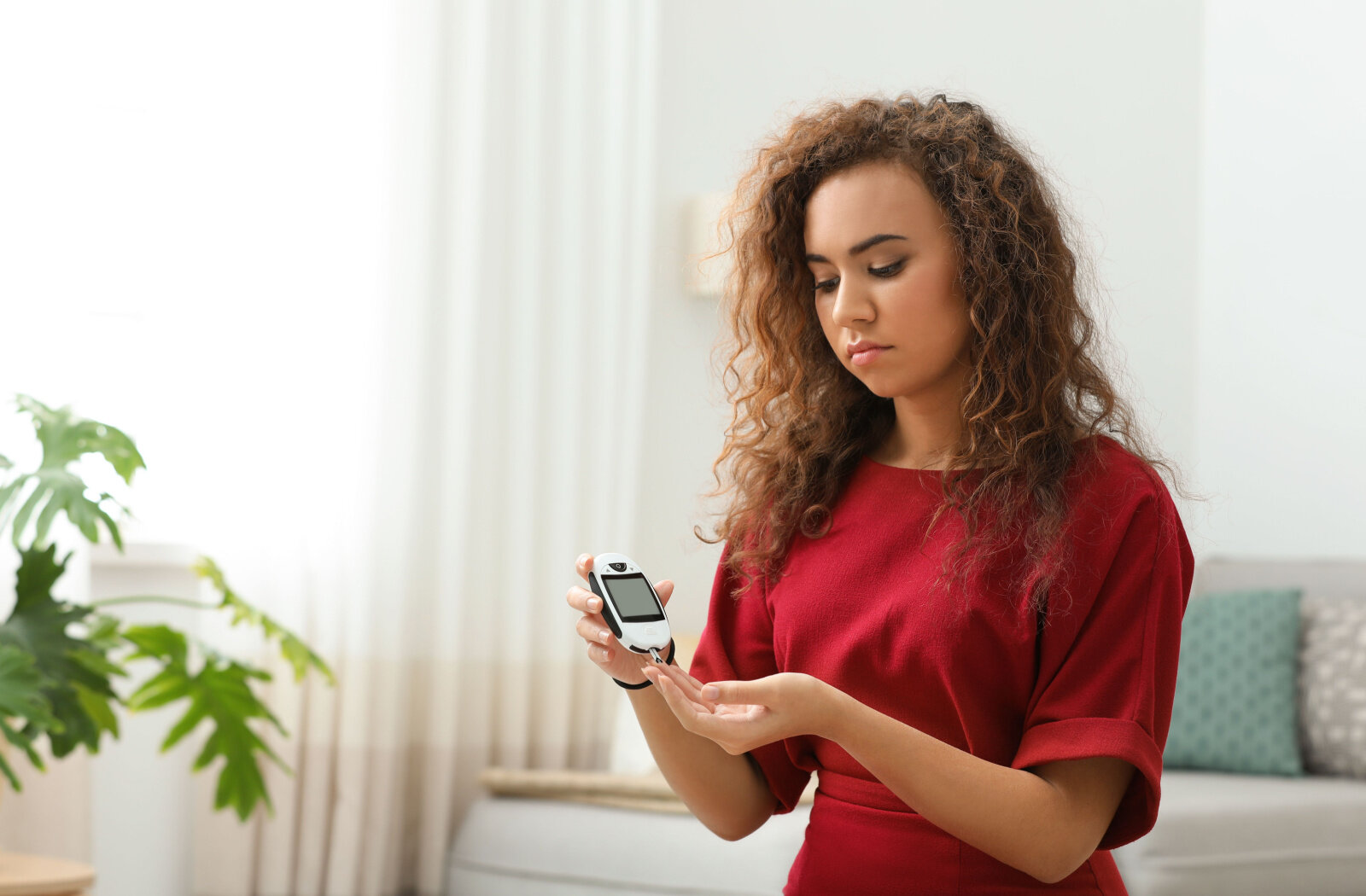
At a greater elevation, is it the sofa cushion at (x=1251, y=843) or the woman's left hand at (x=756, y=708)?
the woman's left hand at (x=756, y=708)

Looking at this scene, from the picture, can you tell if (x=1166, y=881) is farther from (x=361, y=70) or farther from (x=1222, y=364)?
(x=361, y=70)

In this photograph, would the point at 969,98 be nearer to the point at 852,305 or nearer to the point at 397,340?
the point at 397,340

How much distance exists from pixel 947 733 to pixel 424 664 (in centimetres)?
230

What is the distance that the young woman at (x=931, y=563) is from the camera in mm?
1084

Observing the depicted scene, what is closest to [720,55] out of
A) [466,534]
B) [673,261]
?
[673,261]

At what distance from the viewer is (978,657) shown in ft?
3.73

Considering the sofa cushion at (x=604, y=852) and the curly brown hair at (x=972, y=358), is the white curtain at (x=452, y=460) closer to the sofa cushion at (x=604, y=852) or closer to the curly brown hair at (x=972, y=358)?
the sofa cushion at (x=604, y=852)

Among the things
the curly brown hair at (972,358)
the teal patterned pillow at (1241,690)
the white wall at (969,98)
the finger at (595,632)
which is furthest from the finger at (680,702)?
the teal patterned pillow at (1241,690)

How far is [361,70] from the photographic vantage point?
10.5ft

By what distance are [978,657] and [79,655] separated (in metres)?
1.62

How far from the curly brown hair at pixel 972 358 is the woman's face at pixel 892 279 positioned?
0.02 meters

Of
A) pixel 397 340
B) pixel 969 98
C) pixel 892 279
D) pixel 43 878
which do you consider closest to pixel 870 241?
pixel 892 279

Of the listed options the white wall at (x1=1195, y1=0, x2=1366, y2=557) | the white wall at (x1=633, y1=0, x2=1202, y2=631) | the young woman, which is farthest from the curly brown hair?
the white wall at (x1=1195, y1=0, x2=1366, y2=557)

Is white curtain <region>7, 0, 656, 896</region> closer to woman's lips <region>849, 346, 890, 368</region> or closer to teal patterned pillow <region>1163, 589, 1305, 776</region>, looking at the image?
teal patterned pillow <region>1163, 589, 1305, 776</region>
